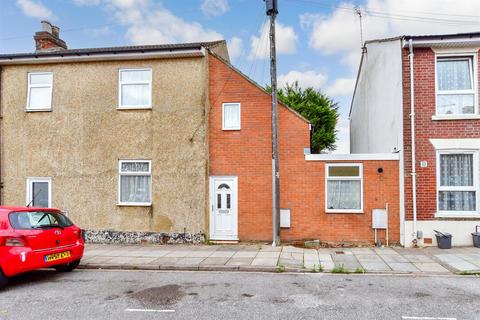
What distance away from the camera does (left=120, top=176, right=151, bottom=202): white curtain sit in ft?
39.5

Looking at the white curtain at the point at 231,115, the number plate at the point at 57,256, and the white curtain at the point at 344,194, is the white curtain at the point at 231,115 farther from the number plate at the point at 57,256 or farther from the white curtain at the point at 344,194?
the number plate at the point at 57,256

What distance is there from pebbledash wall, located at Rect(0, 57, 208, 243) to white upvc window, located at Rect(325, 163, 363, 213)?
12.5 ft

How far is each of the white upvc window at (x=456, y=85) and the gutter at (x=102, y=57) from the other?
7106 millimetres

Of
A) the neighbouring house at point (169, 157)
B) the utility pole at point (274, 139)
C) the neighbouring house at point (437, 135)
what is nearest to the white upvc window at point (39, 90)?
the neighbouring house at point (169, 157)

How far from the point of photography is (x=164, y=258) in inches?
370

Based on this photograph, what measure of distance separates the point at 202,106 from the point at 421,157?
6617 millimetres

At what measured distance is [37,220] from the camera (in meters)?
7.55

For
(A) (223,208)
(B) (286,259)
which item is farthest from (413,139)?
(A) (223,208)

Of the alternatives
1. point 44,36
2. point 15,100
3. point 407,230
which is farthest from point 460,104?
point 44,36

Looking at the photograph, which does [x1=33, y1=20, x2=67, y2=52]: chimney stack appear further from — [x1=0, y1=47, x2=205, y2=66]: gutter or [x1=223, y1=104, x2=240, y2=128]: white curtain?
[x1=223, y1=104, x2=240, y2=128]: white curtain

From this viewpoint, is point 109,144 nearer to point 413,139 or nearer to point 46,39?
point 46,39

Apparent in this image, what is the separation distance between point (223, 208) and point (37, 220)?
5.47 meters

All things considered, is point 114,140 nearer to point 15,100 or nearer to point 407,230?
point 15,100

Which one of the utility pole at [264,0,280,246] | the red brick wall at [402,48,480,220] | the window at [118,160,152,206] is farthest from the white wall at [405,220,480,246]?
the window at [118,160,152,206]
